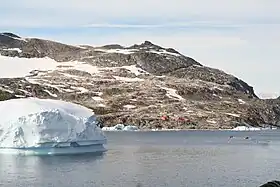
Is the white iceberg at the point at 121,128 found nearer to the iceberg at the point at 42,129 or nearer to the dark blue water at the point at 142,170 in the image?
the dark blue water at the point at 142,170

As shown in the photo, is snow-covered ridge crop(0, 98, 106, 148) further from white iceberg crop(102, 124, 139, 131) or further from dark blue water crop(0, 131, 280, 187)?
white iceberg crop(102, 124, 139, 131)

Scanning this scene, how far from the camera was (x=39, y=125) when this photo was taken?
68.7 meters

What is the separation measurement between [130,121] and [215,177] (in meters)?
125

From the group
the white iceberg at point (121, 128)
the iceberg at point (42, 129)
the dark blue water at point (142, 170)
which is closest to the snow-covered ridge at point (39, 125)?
the iceberg at point (42, 129)

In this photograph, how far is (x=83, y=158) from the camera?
2884 inches

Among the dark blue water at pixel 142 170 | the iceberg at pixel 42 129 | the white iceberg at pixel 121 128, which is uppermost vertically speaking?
the iceberg at pixel 42 129

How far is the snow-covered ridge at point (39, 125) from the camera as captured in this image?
68.4 m

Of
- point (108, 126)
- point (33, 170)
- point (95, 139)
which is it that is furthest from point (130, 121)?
point (33, 170)

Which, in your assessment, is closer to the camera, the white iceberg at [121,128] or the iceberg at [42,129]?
the iceberg at [42,129]

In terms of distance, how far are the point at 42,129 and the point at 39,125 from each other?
0.62 m

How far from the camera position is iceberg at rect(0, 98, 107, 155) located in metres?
68.5

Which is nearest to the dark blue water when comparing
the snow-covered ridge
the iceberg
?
the iceberg

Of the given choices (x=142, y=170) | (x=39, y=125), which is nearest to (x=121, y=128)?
(x=39, y=125)

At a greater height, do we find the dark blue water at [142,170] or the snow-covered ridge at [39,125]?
the snow-covered ridge at [39,125]
